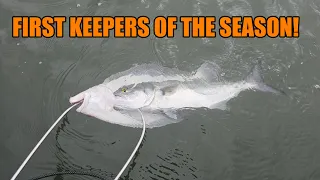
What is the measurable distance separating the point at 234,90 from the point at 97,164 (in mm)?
1897

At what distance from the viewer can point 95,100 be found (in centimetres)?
416

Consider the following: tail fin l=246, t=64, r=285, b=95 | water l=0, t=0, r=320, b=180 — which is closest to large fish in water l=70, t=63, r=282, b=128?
tail fin l=246, t=64, r=285, b=95

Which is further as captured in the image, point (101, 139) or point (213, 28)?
point (213, 28)

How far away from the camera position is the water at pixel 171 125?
4.09 meters

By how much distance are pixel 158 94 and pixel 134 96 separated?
0.97 ft

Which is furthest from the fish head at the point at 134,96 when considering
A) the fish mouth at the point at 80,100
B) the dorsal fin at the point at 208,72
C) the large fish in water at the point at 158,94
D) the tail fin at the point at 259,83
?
the tail fin at the point at 259,83

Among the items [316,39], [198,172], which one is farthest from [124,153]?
[316,39]

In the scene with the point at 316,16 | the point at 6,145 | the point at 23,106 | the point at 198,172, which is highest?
the point at 316,16

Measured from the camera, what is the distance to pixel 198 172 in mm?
4043

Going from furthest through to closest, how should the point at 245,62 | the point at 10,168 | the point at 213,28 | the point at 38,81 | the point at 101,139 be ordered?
the point at 213,28 < the point at 245,62 < the point at 38,81 < the point at 101,139 < the point at 10,168

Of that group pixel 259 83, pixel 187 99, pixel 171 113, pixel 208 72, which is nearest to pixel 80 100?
pixel 171 113

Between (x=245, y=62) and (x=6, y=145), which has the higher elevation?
(x=245, y=62)

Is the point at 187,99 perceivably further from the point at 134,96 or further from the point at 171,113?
the point at 134,96

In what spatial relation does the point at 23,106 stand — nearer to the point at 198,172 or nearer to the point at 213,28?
the point at 198,172
